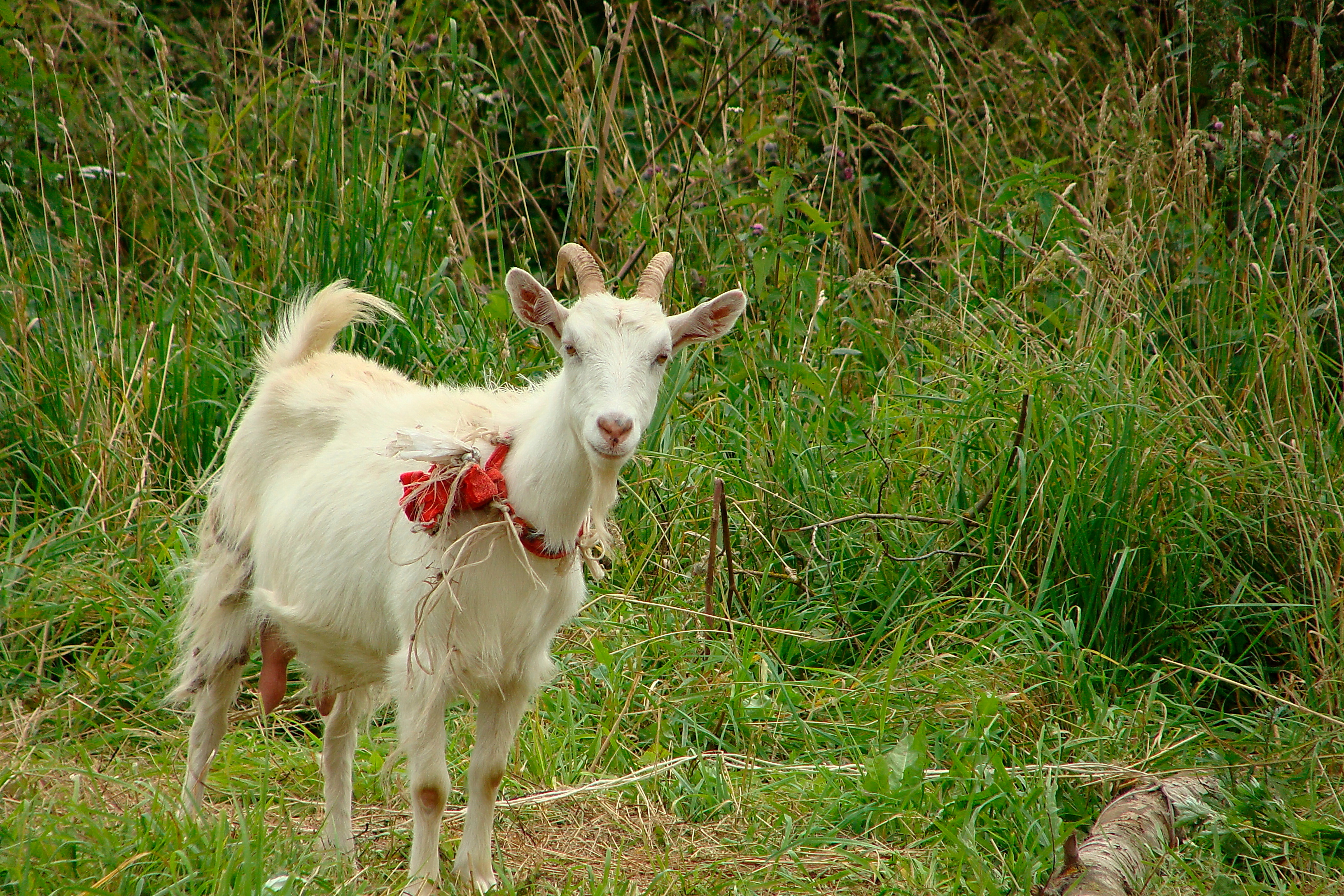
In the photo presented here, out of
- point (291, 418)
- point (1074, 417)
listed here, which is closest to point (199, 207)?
point (291, 418)

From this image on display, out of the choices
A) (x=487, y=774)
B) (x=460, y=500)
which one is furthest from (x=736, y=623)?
(x=460, y=500)

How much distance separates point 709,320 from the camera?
2.86 meters

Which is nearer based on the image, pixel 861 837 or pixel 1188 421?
pixel 861 837

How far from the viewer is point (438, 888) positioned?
2.79 m

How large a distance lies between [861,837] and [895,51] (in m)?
4.57

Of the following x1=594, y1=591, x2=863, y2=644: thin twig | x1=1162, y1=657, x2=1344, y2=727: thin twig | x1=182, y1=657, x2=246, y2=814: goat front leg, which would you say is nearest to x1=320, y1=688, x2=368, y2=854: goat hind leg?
x1=182, y1=657, x2=246, y2=814: goat front leg

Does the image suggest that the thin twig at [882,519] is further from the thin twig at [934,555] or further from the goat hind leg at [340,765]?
the goat hind leg at [340,765]

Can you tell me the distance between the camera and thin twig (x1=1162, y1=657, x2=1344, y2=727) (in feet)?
10.1

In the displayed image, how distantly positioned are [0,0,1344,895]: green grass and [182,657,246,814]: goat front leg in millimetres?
127

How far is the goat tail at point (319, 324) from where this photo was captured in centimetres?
338

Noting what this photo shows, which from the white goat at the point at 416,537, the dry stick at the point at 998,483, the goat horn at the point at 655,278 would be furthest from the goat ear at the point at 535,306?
the dry stick at the point at 998,483

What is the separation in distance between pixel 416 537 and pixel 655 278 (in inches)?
32.2

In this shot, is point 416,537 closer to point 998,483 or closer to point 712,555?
point 712,555

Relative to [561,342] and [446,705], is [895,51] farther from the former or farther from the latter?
[446,705]
